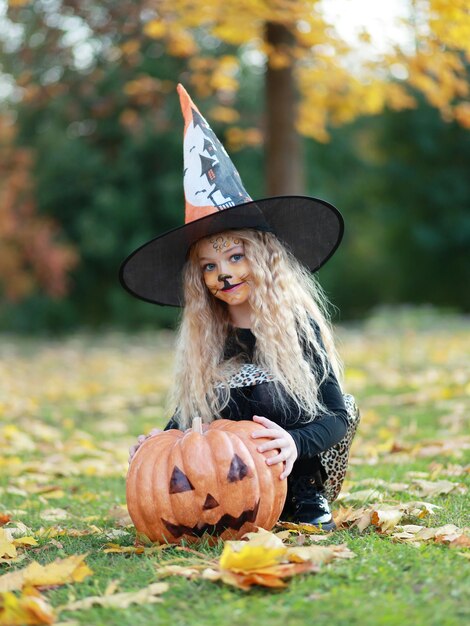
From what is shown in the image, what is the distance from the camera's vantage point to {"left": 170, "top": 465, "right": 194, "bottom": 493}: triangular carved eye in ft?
8.66

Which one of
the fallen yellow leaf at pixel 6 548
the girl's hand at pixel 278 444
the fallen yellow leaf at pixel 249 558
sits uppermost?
the girl's hand at pixel 278 444

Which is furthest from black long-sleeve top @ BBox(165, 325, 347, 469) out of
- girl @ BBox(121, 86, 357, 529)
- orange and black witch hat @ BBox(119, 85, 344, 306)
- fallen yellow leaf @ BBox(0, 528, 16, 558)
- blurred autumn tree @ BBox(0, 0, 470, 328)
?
blurred autumn tree @ BBox(0, 0, 470, 328)

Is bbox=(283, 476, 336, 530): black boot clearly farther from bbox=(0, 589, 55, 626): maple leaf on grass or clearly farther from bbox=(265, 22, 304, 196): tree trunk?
Result: bbox=(265, 22, 304, 196): tree trunk

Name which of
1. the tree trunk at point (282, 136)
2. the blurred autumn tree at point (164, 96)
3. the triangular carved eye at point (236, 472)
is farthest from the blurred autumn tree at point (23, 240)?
the triangular carved eye at point (236, 472)

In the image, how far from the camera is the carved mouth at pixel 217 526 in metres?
2.65

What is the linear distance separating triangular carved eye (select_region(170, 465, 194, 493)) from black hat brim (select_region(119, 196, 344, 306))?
89 centimetres

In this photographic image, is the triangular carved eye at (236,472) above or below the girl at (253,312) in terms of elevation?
below

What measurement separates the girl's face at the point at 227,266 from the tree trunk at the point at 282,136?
671 centimetres

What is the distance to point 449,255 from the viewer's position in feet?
75.2

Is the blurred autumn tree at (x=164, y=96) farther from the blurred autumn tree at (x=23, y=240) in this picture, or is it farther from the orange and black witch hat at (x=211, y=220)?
the orange and black witch hat at (x=211, y=220)

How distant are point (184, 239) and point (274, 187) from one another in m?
7.05

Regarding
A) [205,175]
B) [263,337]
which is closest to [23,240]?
[205,175]

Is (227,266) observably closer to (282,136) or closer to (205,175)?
(205,175)

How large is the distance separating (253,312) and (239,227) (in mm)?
323
